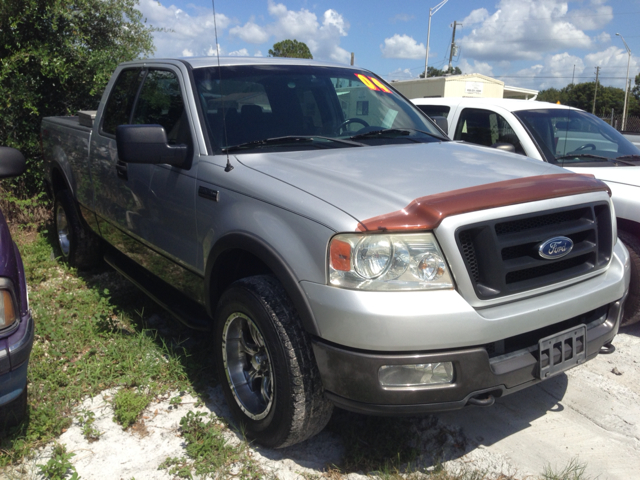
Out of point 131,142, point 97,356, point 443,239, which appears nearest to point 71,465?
point 97,356

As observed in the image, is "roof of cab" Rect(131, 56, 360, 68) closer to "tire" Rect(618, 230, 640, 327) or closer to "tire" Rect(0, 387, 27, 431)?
"tire" Rect(0, 387, 27, 431)

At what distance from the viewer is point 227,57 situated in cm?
376

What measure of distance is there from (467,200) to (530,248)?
409 millimetres

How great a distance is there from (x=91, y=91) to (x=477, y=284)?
6636 millimetres

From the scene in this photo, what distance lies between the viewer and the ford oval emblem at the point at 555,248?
2430mm

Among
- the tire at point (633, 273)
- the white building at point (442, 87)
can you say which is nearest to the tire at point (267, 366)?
the tire at point (633, 273)

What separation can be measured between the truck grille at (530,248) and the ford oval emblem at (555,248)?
0.06 feet

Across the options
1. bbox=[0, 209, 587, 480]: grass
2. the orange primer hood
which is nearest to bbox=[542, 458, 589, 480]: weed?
bbox=[0, 209, 587, 480]: grass

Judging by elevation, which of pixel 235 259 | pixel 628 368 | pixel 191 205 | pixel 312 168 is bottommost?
pixel 628 368

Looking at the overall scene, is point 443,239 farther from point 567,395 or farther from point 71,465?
point 71,465

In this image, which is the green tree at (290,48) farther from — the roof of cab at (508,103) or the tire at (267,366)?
the tire at (267,366)

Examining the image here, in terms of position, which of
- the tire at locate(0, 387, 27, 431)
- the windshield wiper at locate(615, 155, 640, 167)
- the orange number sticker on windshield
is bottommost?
the tire at locate(0, 387, 27, 431)

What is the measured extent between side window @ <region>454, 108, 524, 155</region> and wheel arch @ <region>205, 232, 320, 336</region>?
3039 millimetres

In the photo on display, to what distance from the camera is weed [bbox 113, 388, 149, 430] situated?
304cm
